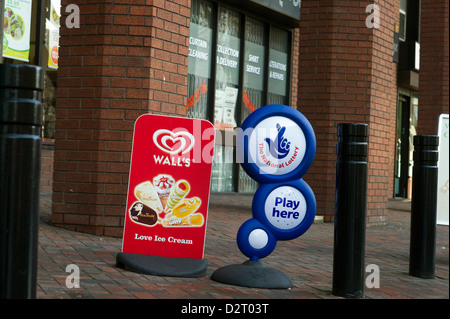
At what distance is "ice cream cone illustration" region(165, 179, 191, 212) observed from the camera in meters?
4.88

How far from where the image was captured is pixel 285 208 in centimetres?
472

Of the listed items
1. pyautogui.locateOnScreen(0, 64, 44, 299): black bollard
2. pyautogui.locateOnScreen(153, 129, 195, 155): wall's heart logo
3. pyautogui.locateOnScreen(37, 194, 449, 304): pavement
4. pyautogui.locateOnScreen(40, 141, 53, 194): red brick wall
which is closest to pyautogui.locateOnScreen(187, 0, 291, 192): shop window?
pyautogui.locateOnScreen(40, 141, 53, 194): red brick wall

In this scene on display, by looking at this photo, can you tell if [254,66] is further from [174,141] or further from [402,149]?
[174,141]

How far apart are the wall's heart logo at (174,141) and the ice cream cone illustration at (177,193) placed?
0.23 m

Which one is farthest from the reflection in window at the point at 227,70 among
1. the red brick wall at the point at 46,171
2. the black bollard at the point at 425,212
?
the black bollard at the point at 425,212

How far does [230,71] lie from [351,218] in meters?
9.72

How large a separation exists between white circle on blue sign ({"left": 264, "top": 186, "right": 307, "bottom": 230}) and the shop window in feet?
27.3

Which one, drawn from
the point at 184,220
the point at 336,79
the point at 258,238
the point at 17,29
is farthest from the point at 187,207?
the point at 17,29

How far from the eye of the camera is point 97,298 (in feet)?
12.8

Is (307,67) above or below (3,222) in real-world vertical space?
above

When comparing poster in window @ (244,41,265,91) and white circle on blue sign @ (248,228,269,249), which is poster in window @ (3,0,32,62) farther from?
white circle on blue sign @ (248,228,269,249)

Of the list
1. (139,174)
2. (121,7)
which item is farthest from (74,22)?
(139,174)
